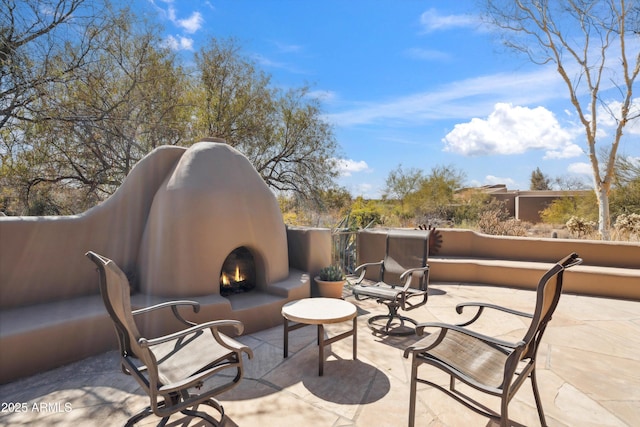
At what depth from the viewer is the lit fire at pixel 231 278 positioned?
202 inches

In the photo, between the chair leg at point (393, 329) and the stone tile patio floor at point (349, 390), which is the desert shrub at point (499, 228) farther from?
the chair leg at point (393, 329)

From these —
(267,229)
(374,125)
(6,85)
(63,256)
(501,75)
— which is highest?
(501,75)

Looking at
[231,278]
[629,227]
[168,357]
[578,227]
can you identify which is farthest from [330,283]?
[629,227]

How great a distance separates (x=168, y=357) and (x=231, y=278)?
111 inches

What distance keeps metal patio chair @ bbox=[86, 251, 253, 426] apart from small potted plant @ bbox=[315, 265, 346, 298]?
3.08m

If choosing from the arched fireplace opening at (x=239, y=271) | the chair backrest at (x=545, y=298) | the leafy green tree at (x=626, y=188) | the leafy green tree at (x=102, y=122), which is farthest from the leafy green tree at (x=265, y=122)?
the leafy green tree at (x=626, y=188)

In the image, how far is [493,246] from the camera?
741cm

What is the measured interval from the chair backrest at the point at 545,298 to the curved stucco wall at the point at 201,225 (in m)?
3.67

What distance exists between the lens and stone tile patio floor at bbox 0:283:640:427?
252cm

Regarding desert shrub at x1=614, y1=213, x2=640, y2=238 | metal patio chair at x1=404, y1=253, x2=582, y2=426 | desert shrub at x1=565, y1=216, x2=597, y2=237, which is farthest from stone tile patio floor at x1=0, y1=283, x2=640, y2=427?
desert shrub at x1=565, y1=216, x2=597, y2=237

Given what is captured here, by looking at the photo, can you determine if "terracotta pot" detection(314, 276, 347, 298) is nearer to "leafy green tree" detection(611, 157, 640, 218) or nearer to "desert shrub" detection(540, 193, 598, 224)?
"leafy green tree" detection(611, 157, 640, 218)

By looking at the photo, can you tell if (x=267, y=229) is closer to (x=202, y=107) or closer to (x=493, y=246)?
(x=493, y=246)

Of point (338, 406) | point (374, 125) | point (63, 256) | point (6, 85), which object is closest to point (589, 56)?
point (374, 125)

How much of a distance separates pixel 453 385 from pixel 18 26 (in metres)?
10.00
